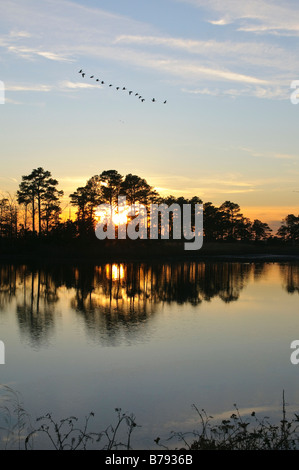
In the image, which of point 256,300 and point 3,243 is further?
point 3,243

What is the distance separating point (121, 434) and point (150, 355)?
6.16 meters

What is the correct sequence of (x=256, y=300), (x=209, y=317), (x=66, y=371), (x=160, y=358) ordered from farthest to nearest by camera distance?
(x=256, y=300)
(x=209, y=317)
(x=160, y=358)
(x=66, y=371)

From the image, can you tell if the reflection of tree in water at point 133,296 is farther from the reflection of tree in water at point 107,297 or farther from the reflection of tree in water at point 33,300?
the reflection of tree in water at point 33,300

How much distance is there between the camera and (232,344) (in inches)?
671

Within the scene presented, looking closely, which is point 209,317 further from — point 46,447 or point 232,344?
point 46,447

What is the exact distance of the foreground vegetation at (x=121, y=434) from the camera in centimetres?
788

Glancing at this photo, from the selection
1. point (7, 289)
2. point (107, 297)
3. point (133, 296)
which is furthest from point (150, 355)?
point (7, 289)

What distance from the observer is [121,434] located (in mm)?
9055

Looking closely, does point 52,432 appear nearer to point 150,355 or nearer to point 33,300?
point 150,355

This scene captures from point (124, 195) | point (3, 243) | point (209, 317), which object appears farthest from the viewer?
point (124, 195)

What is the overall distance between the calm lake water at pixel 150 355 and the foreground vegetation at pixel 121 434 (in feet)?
0.94

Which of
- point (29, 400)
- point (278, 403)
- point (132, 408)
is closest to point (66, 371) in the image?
point (29, 400)

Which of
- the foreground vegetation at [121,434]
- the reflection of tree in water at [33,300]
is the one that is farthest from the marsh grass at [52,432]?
the reflection of tree in water at [33,300]
